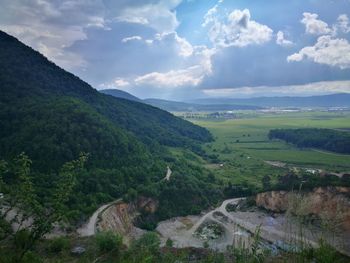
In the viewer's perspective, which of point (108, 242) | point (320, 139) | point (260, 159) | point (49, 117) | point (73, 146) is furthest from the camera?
point (320, 139)

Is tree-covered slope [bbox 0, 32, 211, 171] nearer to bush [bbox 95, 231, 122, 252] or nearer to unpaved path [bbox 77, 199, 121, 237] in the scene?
unpaved path [bbox 77, 199, 121, 237]

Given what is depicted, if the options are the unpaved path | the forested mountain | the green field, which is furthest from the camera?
the green field

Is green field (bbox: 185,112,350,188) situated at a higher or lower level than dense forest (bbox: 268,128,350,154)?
lower

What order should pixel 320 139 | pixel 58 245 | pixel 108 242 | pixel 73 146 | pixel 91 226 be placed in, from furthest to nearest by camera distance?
1. pixel 320 139
2. pixel 73 146
3. pixel 91 226
4. pixel 58 245
5. pixel 108 242

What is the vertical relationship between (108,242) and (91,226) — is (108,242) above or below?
above

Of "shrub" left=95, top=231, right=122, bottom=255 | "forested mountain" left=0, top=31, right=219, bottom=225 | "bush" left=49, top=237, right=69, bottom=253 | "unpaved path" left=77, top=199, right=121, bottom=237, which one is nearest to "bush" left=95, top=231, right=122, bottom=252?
"shrub" left=95, top=231, right=122, bottom=255

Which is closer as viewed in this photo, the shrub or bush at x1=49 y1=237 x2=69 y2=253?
the shrub

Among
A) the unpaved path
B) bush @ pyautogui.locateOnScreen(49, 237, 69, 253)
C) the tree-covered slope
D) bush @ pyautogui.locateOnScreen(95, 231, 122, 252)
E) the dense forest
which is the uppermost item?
the tree-covered slope

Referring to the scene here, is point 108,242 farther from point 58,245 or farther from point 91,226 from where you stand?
point 91,226

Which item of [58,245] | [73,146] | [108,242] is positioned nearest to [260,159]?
[73,146]
